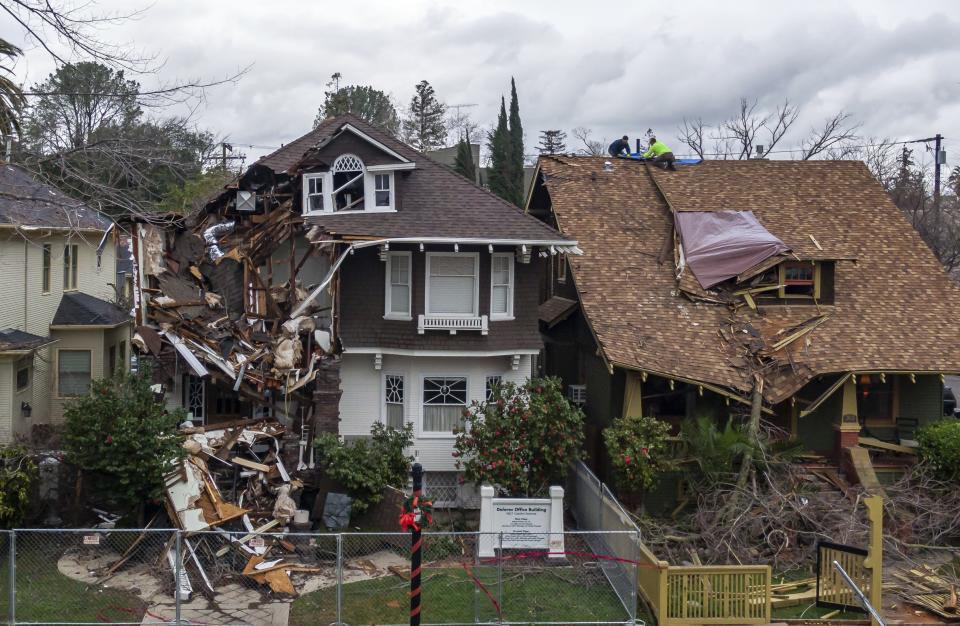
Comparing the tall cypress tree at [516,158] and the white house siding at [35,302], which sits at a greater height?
the tall cypress tree at [516,158]

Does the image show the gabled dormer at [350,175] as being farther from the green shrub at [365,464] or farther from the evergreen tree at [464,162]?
the evergreen tree at [464,162]

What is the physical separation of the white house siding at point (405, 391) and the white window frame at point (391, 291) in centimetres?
100

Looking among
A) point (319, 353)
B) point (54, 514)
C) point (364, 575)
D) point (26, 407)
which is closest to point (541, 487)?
point (364, 575)

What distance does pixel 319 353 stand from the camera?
822 inches

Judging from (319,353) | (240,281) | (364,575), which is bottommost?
(364,575)

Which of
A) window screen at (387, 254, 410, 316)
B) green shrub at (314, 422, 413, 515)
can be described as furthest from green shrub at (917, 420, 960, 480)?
window screen at (387, 254, 410, 316)

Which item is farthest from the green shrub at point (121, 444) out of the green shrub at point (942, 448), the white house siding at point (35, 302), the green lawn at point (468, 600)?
the green shrub at point (942, 448)

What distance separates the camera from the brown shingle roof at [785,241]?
20.8m

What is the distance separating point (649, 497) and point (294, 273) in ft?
32.6

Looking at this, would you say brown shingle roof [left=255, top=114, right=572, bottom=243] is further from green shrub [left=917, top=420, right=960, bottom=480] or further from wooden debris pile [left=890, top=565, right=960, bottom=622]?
wooden debris pile [left=890, top=565, right=960, bottom=622]

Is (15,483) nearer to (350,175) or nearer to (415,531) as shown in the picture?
(415,531)

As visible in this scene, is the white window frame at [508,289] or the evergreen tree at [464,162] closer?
the white window frame at [508,289]

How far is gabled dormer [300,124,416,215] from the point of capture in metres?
21.4

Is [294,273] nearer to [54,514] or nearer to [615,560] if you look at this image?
[54,514]
